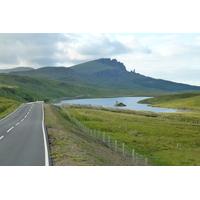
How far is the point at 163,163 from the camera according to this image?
2834cm

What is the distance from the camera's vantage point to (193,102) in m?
A: 168

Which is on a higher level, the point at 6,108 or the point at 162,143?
the point at 6,108

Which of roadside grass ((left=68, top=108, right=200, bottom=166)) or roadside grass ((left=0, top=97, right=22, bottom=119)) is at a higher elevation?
roadside grass ((left=0, top=97, right=22, bottom=119))

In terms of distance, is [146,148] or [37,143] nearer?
[37,143]

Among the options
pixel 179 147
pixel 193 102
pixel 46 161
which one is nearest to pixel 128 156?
pixel 179 147

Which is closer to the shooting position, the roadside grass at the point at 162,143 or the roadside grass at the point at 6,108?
the roadside grass at the point at 162,143

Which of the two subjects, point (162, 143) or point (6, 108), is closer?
point (162, 143)

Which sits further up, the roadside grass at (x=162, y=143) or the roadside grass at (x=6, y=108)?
the roadside grass at (x=6, y=108)

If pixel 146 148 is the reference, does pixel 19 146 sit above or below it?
above

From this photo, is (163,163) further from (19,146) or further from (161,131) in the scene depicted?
(161,131)

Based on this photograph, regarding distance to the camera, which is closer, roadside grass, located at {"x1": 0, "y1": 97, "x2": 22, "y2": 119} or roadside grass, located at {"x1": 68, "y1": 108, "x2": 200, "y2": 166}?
roadside grass, located at {"x1": 68, "y1": 108, "x2": 200, "y2": 166}

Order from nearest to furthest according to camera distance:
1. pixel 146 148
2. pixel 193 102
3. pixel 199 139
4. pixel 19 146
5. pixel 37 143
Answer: pixel 19 146 → pixel 37 143 → pixel 146 148 → pixel 199 139 → pixel 193 102

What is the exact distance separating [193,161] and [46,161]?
21.5 m

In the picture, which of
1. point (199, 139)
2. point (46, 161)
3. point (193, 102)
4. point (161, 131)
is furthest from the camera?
point (193, 102)
